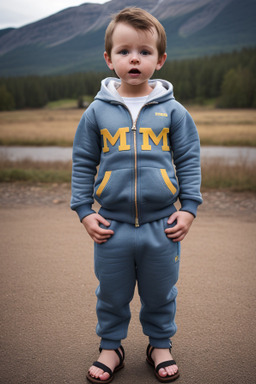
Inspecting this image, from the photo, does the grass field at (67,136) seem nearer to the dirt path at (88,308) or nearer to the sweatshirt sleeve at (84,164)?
the dirt path at (88,308)

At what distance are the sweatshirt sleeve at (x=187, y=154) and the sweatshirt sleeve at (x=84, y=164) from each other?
1.22 feet

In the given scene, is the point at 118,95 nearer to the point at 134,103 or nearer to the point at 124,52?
the point at 134,103

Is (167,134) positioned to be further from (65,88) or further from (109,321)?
(65,88)

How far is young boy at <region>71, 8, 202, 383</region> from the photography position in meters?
1.49

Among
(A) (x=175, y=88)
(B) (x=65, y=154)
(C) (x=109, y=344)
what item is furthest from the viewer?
(A) (x=175, y=88)

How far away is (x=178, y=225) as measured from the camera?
1.53 meters

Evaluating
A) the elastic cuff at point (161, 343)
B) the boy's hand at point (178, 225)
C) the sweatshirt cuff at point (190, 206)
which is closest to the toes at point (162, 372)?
the elastic cuff at point (161, 343)

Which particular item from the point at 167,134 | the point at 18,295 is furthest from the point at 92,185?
the point at 18,295

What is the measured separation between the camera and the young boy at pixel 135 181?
1485 mm

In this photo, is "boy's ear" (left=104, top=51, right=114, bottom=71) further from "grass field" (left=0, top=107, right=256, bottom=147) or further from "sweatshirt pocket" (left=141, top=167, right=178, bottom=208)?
"grass field" (left=0, top=107, right=256, bottom=147)

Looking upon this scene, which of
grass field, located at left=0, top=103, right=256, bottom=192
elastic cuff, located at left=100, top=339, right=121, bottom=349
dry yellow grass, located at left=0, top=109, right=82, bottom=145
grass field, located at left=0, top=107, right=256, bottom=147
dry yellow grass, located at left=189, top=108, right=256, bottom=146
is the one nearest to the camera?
elastic cuff, located at left=100, top=339, right=121, bottom=349

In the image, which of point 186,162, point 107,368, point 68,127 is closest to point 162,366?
point 107,368

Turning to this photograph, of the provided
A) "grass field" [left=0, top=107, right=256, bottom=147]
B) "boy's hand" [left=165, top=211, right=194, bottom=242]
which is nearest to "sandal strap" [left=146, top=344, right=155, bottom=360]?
"boy's hand" [left=165, top=211, right=194, bottom=242]

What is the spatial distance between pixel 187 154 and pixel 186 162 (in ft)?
0.12
